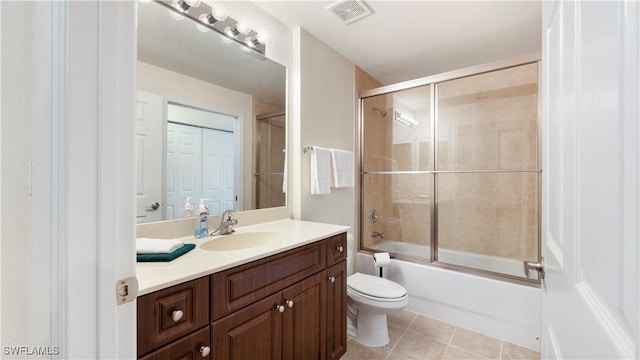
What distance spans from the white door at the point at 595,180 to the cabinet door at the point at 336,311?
106cm

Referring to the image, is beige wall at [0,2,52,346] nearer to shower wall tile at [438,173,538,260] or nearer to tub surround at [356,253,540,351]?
tub surround at [356,253,540,351]

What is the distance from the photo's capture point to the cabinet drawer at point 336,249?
156cm

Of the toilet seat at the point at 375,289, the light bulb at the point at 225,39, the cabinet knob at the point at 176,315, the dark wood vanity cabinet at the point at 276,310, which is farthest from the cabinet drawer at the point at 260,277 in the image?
the light bulb at the point at 225,39

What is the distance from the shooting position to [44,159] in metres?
0.44

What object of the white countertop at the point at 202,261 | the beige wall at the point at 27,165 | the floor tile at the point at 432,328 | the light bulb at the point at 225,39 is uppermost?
the light bulb at the point at 225,39

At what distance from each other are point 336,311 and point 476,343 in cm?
114

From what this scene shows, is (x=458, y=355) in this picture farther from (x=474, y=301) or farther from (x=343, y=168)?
(x=343, y=168)

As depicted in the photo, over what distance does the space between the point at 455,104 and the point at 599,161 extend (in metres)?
2.86

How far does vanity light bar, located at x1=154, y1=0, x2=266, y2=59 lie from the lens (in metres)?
1.47

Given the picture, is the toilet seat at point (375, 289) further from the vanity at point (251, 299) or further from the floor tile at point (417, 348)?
the floor tile at point (417, 348)

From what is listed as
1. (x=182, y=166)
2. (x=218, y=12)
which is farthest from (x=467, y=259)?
(x=218, y=12)

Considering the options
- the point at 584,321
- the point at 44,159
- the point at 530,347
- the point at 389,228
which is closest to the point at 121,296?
the point at 44,159

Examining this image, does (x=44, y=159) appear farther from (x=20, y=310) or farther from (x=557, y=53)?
(x=557, y=53)

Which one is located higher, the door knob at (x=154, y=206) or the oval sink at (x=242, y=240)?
the door knob at (x=154, y=206)
